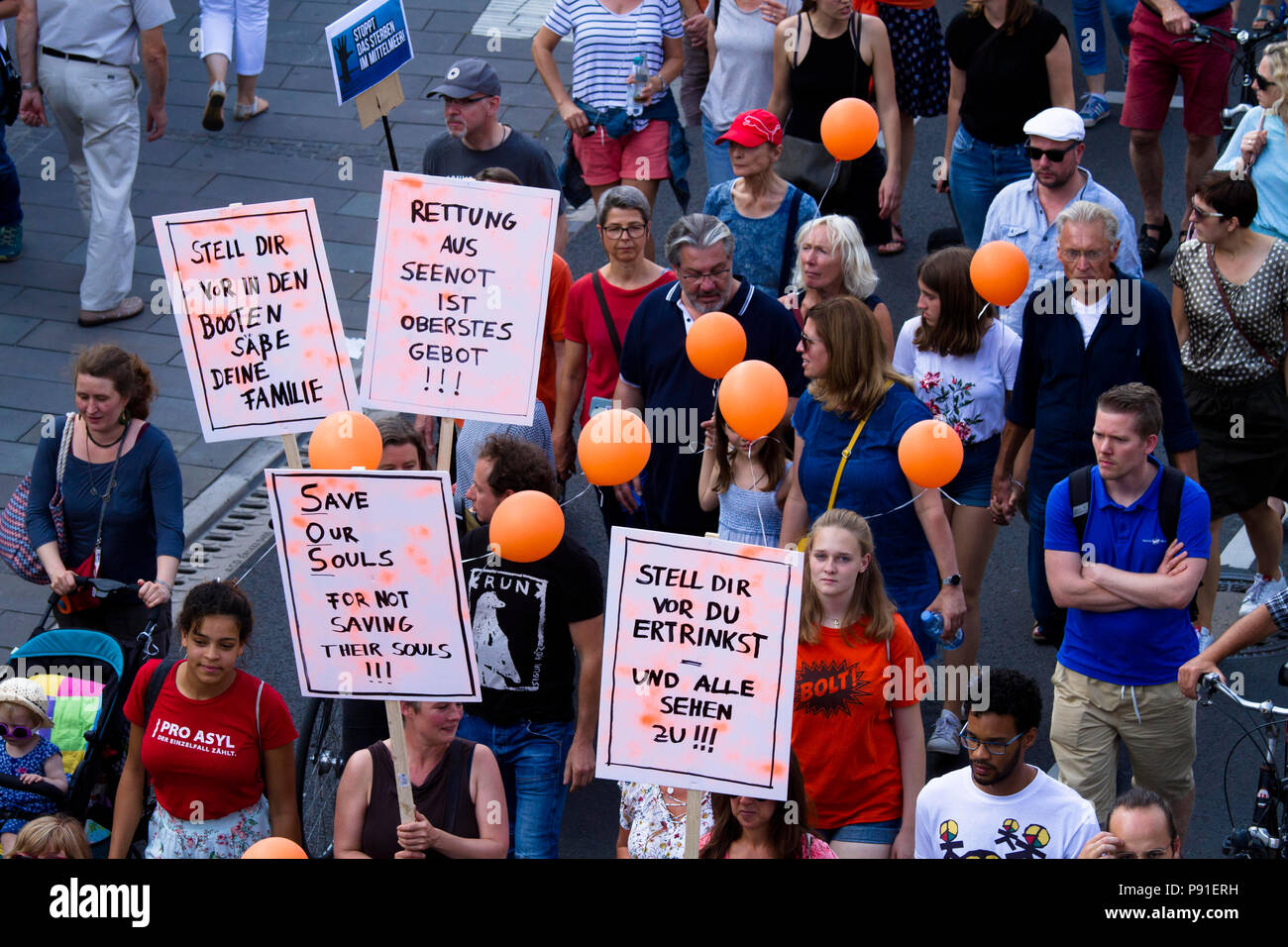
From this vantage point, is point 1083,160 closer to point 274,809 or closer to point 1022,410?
point 1022,410

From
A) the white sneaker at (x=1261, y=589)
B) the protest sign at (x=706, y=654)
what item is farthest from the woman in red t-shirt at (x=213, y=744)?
the white sneaker at (x=1261, y=589)

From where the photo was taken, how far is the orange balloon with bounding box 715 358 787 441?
17.4 feet

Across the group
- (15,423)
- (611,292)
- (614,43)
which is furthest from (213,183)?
(611,292)

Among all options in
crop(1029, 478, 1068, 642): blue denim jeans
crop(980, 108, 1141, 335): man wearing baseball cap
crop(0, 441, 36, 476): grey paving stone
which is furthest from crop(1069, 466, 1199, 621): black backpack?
crop(0, 441, 36, 476): grey paving stone

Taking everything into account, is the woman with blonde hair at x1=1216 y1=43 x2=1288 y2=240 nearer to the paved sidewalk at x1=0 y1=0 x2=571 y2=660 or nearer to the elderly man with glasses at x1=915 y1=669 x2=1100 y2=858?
the elderly man with glasses at x1=915 y1=669 x2=1100 y2=858

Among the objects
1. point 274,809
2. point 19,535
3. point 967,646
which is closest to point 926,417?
point 967,646

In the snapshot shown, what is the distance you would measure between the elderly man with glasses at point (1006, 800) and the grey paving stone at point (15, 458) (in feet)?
17.0

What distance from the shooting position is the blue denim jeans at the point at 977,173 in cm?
800

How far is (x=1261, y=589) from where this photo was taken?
22.2 ft

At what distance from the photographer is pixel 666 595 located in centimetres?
394

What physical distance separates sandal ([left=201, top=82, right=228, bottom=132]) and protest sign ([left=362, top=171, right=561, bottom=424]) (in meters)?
6.41

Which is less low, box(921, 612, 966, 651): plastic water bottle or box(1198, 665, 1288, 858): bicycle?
box(921, 612, 966, 651): plastic water bottle

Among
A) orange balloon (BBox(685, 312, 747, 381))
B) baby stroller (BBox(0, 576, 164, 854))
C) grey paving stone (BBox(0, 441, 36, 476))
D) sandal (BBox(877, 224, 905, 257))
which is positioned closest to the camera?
baby stroller (BBox(0, 576, 164, 854))

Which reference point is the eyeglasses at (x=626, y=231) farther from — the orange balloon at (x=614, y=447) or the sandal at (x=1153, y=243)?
the sandal at (x=1153, y=243)
